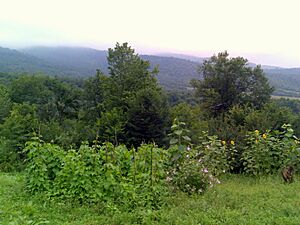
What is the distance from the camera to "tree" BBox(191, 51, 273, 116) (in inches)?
1029

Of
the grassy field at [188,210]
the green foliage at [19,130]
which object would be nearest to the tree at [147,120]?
the green foliage at [19,130]

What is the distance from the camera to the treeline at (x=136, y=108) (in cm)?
1114

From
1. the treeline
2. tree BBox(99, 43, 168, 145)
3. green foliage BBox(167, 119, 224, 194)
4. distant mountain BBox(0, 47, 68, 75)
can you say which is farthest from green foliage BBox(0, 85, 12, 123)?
distant mountain BBox(0, 47, 68, 75)

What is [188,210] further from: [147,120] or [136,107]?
[136,107]

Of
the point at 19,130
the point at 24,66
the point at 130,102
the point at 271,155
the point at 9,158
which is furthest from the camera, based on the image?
the point at 24,66

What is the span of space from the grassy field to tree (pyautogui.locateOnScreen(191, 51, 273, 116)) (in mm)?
21237

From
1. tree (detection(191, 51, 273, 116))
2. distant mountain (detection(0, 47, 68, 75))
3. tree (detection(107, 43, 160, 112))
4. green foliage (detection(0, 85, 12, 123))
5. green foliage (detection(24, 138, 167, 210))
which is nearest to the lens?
green foliage (detection(24, 138, 167, 210))

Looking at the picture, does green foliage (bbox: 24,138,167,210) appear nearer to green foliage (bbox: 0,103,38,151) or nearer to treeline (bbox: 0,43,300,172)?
treeline (bbox: 0,43,300,172)

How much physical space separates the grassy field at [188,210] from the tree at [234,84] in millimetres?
21237

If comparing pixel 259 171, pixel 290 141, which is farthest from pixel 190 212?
pixel 290 141

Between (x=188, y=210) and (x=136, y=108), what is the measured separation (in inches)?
614

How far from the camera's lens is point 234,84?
2659cm

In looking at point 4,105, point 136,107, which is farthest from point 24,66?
point 136,107

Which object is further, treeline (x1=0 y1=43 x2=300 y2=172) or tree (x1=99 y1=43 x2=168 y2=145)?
tree (x1=99 y1=43 x2=168 y2=145)
